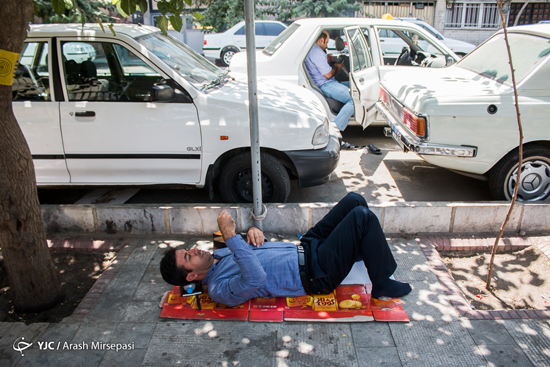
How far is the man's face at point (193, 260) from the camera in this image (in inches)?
126

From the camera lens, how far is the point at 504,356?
9.46 feet

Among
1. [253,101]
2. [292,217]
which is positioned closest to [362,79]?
[292,217]

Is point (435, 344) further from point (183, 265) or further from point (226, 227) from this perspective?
point (183, 265)

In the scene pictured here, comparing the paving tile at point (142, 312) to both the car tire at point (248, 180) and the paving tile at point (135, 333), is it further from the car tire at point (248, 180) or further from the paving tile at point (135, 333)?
the car tire at point (248, 180)

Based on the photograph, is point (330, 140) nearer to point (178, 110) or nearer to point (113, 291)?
point (178, 110)

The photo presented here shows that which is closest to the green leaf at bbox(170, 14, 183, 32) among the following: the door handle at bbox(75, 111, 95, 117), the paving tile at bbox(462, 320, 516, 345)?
the door handle at bbox(75, 111, 95, 117)

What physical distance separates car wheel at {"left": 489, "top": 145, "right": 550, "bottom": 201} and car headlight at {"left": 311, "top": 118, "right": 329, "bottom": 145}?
1977 mm

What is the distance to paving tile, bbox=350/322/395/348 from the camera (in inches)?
119

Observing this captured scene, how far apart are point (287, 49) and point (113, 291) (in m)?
4.92

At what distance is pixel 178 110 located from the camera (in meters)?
4.50

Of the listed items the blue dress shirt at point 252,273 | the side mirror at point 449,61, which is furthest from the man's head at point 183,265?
the side mirror at point 449,61

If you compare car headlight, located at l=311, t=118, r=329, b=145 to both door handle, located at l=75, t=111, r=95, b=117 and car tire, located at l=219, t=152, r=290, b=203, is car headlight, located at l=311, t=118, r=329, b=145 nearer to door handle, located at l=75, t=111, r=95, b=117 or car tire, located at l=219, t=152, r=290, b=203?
car tire, located at l=219, t=152, r=290, b=203

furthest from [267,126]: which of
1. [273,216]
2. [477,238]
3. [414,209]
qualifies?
[477,238]

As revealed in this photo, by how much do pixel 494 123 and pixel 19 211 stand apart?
4.58 m
